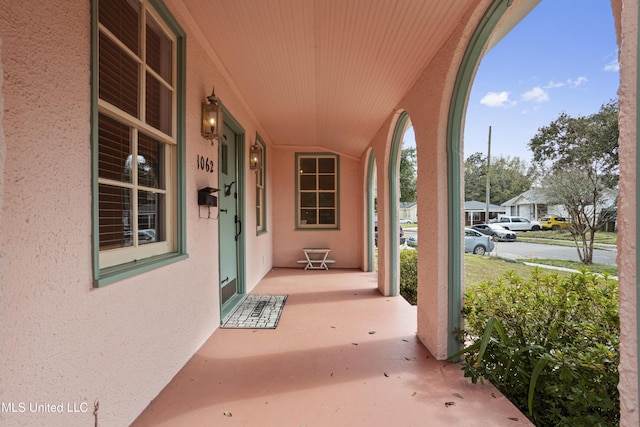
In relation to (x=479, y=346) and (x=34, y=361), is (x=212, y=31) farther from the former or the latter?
(x=479, y=346)

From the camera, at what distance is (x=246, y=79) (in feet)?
11.3

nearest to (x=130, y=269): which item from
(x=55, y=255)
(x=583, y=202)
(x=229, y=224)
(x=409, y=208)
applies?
(x=55, y=255)

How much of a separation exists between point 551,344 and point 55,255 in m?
2.67

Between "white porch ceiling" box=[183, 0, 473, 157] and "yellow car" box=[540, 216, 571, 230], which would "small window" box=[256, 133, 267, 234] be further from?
"yellow car" box=[540, 216, 571, 230]

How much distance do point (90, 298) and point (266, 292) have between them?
3434mm

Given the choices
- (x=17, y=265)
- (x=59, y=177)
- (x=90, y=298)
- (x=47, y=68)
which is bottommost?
(x=90, y=298)

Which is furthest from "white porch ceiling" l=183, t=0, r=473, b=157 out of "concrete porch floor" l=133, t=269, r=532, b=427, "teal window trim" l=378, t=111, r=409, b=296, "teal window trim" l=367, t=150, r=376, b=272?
"concrete porch floor" l=133, t=269, r=532, b=427

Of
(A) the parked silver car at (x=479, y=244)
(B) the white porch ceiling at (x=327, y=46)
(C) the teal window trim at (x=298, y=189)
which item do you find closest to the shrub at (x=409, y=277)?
(C) the teal window trim at (x=298, y=189)

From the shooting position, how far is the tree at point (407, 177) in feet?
39.9

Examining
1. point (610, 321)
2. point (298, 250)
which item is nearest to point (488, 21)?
point (610, 321)

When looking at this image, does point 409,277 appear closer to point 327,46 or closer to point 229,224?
point 229,224

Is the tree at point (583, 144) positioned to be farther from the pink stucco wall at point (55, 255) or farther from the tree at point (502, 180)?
the tree at point (502, 180)

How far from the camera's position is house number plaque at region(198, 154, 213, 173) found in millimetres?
2725

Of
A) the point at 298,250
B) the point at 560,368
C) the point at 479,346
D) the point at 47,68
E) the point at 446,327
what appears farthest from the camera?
the point at 298,250
